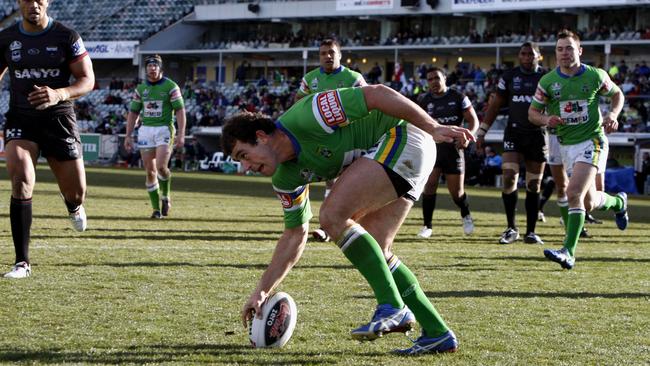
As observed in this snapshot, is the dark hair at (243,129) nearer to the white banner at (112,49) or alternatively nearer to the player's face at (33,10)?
the player's face at (33,10)

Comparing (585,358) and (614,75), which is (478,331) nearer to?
(585,358)

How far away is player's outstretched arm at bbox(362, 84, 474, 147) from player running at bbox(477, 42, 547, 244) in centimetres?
728

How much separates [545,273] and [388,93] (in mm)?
4309

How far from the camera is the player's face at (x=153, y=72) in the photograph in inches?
594

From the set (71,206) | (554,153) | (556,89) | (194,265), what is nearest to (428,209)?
(554,153)

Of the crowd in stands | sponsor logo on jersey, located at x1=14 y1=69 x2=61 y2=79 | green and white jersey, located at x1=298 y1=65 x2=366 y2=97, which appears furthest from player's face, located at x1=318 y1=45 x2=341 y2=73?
the crowd in stands

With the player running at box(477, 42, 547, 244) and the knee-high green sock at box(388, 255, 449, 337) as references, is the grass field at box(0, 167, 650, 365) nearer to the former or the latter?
the knee-high green sock at box(388, 255, 449, 337)

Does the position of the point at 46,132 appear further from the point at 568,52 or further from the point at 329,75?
the point at 568,52

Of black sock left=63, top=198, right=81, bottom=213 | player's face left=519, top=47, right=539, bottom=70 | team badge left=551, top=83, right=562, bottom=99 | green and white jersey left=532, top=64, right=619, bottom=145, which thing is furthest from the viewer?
player's face left=519, top=47, right=539, bottom=70

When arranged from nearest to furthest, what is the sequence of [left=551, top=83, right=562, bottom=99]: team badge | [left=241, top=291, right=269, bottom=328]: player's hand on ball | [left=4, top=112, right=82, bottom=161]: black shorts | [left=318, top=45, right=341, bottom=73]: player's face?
[left=241, top=291, right=269, bottom=328]: player's hand on ball → [left=4, top=112, right=82, bottom=161]: black shorts → [left=551, top=83, right=562, bottom=99]: team badge → [left=318, top=45, right=341, bottom=73]: player's face

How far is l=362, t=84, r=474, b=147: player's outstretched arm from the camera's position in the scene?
5051 millimetres

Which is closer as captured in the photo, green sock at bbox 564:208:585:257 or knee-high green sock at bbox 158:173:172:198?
green sock at bbox 564:208:585:257

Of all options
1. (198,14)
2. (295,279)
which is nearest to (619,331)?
(295,279)

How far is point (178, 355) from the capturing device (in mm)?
5121
